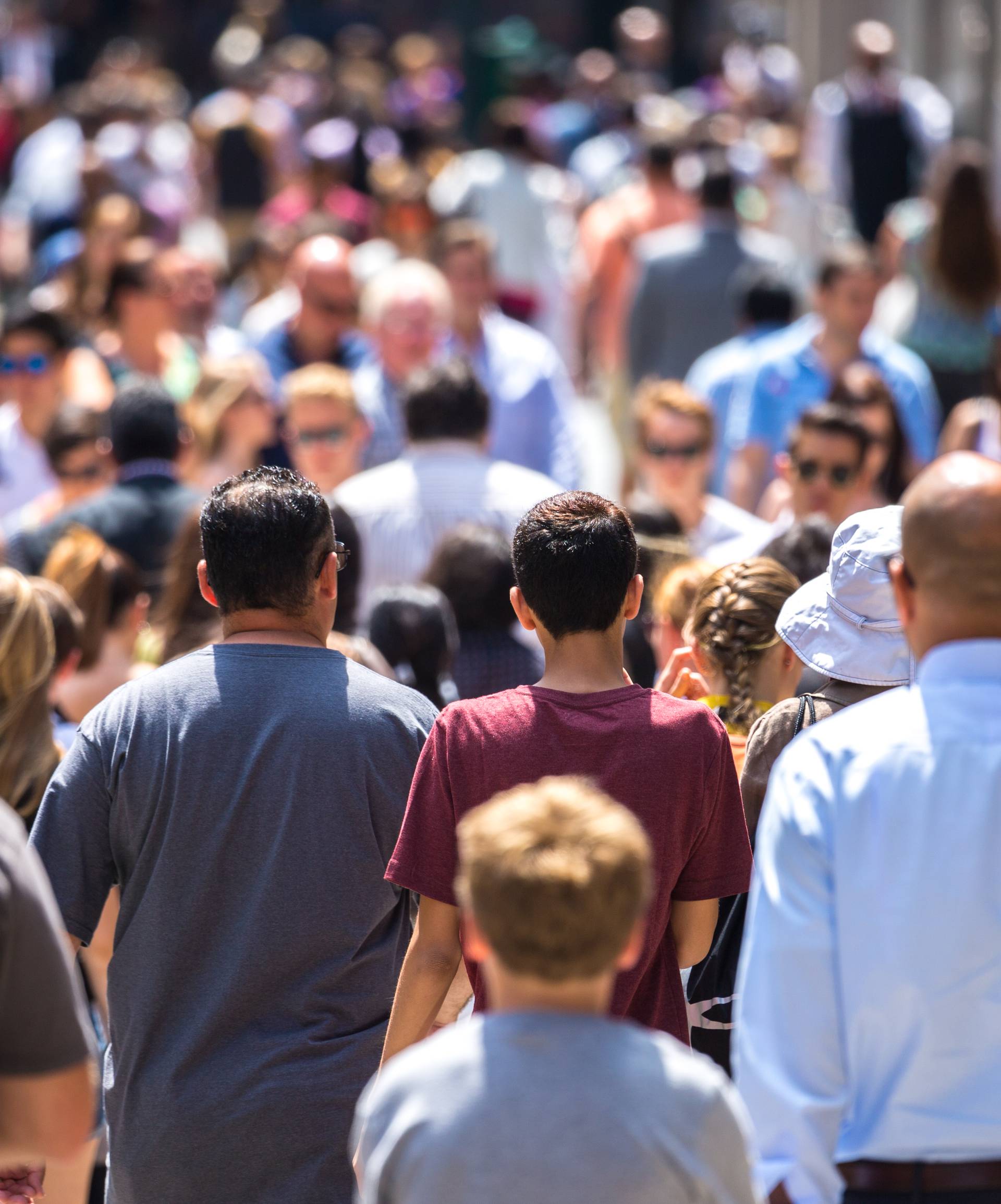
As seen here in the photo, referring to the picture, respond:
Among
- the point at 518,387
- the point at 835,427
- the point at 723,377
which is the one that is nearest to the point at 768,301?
the point at 723,377

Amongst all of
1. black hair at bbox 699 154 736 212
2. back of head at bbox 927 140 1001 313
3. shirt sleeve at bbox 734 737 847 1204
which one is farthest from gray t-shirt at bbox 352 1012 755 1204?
black hair at bbox 699 154 736 212

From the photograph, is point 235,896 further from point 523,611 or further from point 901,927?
point 901,927

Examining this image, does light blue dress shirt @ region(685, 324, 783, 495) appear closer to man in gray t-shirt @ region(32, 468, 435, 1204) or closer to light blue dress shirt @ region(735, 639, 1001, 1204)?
man in gray t-shirt @ region(32, 468, 435, 1204)

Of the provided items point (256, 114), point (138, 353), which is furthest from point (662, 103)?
point (138, 353)

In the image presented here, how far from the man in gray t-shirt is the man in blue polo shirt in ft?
14.5

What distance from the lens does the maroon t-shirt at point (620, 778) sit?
9.26 ft

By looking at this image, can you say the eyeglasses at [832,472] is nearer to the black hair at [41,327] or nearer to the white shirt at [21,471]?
the white shirt at [21,471]

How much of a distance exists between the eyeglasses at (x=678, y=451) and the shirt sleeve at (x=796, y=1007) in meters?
4.00

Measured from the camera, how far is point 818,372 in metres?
7.12

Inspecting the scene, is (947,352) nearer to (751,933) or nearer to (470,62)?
(751,933)

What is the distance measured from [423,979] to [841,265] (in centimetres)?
488

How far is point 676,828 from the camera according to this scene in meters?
2.85

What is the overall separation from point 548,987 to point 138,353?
21.5 ft

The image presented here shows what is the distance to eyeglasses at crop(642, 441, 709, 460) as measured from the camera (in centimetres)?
629
